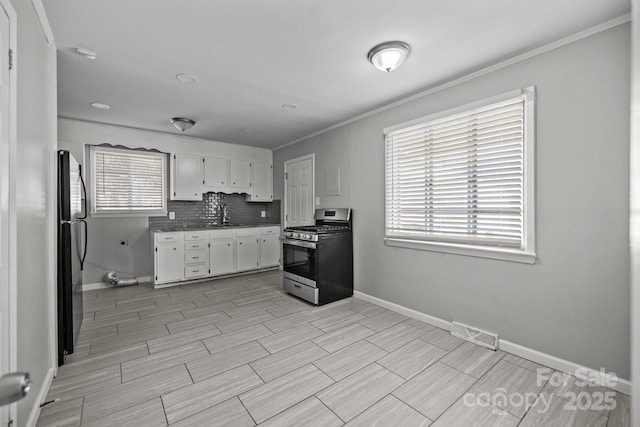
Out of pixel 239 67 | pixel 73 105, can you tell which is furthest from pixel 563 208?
→ pixel 73 105

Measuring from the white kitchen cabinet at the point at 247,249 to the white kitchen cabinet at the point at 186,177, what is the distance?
100cm

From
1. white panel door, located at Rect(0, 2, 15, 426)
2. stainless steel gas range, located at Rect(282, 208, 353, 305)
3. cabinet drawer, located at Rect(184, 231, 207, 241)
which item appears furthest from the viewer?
cabinet drawer, located at Rect(184, 231, 207, 241)

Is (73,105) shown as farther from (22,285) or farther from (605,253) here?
(605,253)

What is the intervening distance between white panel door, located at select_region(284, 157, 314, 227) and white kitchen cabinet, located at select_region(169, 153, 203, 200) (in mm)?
1554

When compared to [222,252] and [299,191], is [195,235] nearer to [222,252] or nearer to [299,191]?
[222,252]

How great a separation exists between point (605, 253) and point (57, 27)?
4.09 meters

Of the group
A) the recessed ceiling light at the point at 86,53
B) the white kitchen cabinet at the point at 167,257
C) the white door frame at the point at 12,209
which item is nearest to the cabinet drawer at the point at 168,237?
the white kitchen cabinet at the point at 167,257

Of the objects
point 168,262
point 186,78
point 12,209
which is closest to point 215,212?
point 168,262

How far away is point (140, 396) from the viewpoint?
1906 mm

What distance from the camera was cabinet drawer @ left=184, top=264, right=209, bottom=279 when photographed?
4.65 meters

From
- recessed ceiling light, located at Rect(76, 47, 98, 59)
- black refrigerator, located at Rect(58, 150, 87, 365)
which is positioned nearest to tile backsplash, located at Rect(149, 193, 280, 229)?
black refrigerator, located at Rect(58, 150, 87, 365)

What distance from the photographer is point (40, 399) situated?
178cm

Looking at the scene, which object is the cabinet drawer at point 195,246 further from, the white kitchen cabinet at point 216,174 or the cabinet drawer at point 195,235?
the white kitchen cabinet at point 216,174

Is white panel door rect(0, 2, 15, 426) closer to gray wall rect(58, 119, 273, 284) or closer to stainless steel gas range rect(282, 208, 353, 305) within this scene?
stainless steel gas range rect(282, 208, 353, 305)
